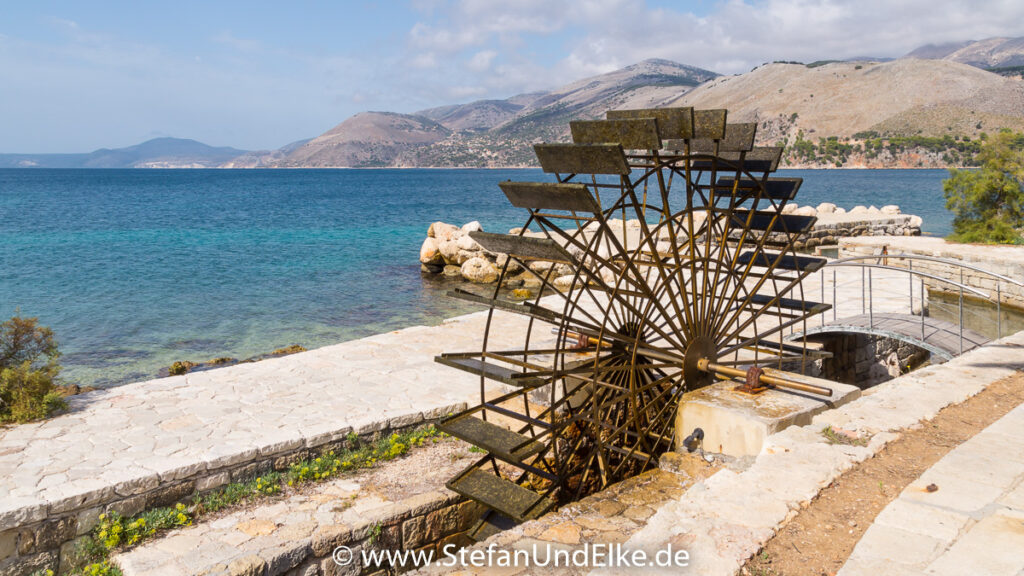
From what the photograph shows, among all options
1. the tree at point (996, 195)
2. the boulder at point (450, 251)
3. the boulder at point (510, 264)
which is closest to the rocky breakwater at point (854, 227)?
the tree at point (996, 195)

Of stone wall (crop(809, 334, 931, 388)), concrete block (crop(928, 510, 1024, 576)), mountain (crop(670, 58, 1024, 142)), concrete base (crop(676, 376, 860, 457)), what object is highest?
mountain (crop(670, 58, 1024, 142))

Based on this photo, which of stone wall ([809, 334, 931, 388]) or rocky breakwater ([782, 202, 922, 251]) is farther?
rocky breakwater ([782, 202, 922, 251])

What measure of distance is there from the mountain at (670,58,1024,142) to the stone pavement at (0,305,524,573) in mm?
98397

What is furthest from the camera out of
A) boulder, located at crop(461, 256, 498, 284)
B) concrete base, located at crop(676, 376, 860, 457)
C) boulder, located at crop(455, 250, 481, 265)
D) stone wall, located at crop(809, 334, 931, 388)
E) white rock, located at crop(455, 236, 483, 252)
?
white rock, located at crop(455, 236, 483, 252)

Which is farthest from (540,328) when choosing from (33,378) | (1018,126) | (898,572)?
(1018,126)

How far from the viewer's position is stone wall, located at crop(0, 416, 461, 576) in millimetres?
4867

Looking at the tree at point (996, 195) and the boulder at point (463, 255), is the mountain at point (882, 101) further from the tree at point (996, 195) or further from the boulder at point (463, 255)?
the boulder at point (463, 255)

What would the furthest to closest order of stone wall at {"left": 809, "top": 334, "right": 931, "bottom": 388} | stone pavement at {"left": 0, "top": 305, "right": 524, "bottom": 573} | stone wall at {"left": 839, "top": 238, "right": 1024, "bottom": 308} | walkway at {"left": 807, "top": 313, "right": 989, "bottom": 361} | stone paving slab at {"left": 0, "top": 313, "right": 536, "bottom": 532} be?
stone wall at {"left": 839, "top": 238, "right": 1024, "bottom": 308} < stone wall at {"left": 809, "top": 334, "right": 931, "bottom": 388} < walkway at {"left": 807, "top": 313, "right": 989, "bottom": 361} < stone paving slab at {"left": 0, "top": 313, "right": 536, "bottom": 532} < stone pavement at {"left": 0, "top": 305, "right": 524, "bottom": 573}

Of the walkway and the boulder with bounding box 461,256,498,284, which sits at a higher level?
the walkway

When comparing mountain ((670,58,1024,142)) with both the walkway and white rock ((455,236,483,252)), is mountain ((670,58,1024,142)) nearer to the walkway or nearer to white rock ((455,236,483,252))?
white rock ((455,236,483,252))

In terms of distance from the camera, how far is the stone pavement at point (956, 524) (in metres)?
3.44

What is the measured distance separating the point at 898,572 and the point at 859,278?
11879 mm

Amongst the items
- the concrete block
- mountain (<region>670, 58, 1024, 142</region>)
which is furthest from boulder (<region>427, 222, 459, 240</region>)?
mountain (<region>670, 58, 1024, 142</region>)

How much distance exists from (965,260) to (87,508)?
1713 centimetres
